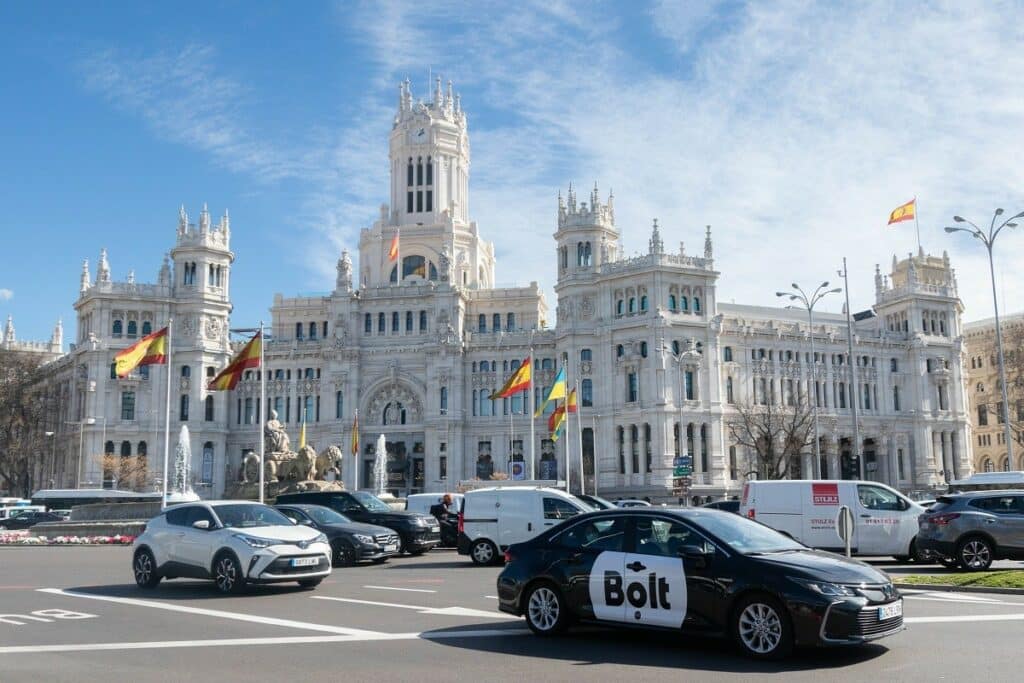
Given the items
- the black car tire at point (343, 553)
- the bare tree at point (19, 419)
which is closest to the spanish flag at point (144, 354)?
the black car tire at point (343, 553)

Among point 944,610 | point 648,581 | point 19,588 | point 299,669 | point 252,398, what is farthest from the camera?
point 252,398

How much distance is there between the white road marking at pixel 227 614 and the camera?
48.0 ft

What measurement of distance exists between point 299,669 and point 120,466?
80165mm

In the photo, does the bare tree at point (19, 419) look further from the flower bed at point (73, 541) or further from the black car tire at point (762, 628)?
the black car tire at point (762, 628)

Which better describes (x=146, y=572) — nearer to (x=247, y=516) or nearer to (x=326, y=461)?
(x=247, y=516)

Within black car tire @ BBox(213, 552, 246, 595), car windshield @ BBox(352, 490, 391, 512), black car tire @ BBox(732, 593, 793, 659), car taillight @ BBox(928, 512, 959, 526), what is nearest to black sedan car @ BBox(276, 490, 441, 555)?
car windshield @ BBox(352, 490, 391, 512)

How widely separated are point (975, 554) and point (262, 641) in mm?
17210

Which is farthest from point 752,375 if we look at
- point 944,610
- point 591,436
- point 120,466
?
point 944,610

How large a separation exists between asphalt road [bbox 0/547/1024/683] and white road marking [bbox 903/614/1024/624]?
29 millimetres

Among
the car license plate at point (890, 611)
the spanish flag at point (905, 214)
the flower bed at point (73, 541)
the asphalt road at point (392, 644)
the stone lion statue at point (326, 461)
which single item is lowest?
the flower bed at point (73, 541)

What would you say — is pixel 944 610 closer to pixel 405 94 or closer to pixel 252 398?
pixel 252 398

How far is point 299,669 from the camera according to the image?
11.6m

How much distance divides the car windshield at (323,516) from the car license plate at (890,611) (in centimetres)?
1808

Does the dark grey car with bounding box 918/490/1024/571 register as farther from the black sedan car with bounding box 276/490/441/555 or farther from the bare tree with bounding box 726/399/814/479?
the bare tree with bounding box 726/399/814/479
